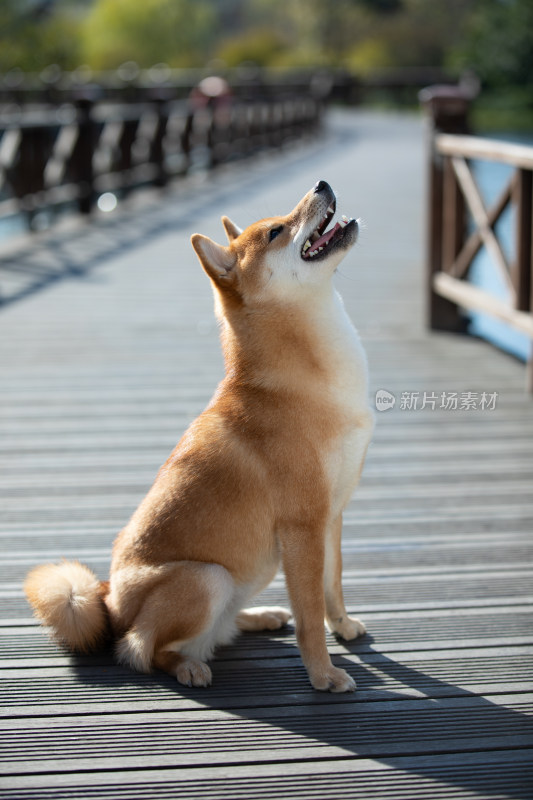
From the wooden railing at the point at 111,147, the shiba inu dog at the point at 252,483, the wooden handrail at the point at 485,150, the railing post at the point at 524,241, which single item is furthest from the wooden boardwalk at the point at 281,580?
the wooden railing at the point at 111,147

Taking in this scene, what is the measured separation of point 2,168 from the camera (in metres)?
9.38

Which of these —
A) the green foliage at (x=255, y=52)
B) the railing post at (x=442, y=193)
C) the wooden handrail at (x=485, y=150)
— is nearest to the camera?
the wooden handrail at (x=485, y=150)

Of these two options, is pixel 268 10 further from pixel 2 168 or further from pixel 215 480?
pixel 215 480

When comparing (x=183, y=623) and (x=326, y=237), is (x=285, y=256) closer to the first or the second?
(x=326, y=237)

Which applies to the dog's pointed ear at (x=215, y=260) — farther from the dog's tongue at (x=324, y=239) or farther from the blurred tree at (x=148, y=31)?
the blurred tree at (x=148, y=31)

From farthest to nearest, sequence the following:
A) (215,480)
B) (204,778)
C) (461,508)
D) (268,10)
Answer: (268,10) → (461,508) → (215,480) → (204,778)

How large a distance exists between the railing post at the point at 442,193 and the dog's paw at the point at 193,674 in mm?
4409

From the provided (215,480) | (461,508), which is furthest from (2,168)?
(215,480)

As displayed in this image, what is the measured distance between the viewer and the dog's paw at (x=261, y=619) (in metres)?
2.71

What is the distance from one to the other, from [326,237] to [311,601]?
92 cm

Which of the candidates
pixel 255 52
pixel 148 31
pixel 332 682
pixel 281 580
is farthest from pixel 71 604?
pixel 148 31

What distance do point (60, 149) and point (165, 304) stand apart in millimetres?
4401

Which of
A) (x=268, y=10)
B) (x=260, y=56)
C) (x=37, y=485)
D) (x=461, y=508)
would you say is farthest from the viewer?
(x=268, y=10)

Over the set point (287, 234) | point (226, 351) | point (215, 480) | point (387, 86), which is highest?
point (287, 234)
